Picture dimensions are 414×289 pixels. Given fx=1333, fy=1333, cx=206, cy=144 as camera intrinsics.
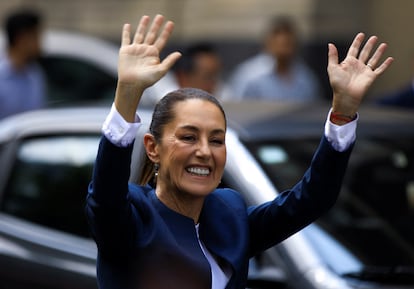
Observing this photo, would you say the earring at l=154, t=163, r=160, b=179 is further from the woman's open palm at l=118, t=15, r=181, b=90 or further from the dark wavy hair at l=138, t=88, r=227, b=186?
the woman's open palm at l=118, t=15, r=181, b=90

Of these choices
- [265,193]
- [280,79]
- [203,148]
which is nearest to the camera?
[203,148]

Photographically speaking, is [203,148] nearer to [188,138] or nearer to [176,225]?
[188,138]

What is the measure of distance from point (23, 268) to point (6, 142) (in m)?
0.70

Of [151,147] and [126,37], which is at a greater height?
[126,37]

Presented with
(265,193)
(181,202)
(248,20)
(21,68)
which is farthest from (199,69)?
(248,20)

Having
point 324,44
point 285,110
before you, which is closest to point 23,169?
point 285,110

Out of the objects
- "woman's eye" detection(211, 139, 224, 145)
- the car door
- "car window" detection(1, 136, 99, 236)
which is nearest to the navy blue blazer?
"woman's eye" detection(211, 139, 224, 145)

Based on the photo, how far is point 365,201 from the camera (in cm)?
562

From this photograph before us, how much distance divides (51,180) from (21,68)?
356 centimetres

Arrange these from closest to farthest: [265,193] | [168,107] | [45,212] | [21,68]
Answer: [168,107] < [265,193] < [45,212] < [21,68]

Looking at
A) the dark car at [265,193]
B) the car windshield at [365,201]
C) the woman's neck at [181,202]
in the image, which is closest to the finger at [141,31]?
the woman's neck at [181,202]

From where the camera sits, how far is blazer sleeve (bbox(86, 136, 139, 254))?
3381 mm

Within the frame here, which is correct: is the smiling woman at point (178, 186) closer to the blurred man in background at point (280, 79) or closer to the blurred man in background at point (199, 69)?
the blurred man in background at point (199, 69)

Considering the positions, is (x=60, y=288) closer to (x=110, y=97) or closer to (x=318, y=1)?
(x=110, y=97)
